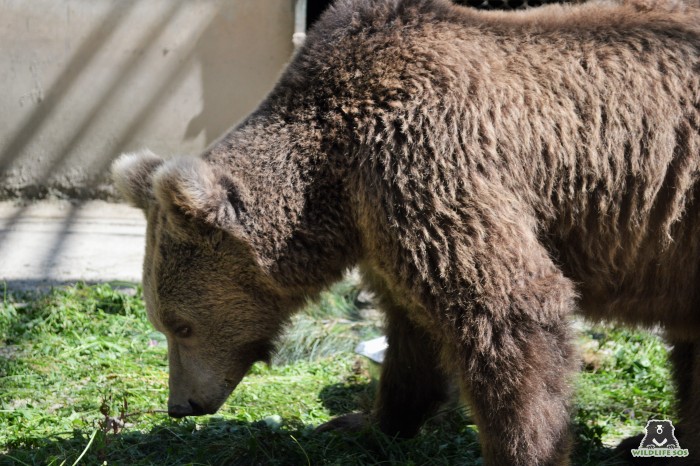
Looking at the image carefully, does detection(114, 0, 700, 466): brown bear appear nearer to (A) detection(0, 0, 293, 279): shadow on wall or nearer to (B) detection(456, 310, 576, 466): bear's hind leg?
(B) detection(456, 310, 576, 466): bear's hind leg

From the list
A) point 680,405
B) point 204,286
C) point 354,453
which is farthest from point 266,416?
point 680,405

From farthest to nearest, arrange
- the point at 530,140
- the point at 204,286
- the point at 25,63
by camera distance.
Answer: the point at 25,63 < the point at 204,286 < the point at 530,140

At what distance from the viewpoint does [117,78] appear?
9.20 metres

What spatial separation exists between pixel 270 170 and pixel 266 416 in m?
1.73

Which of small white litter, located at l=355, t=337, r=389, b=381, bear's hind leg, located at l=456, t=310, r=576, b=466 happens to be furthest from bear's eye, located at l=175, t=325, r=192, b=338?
small white litter, located at l=355, t=337, r=389, b=381

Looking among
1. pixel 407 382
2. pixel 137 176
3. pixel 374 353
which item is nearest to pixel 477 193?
pixel 407 382

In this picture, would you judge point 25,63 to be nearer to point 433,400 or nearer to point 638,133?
point 433,400

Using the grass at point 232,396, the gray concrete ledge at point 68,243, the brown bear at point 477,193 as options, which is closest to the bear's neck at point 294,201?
the brown bear at point 477,193

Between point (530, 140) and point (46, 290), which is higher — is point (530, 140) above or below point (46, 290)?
above

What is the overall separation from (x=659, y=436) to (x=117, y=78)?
669 cm

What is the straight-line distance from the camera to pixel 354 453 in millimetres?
4500

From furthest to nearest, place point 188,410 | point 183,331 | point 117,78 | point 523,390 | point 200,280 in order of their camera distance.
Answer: point 117,78, point 188,410, point 183,331, point 200,280, point 523,390

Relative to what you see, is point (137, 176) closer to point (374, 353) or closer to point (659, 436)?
point (374, 353)

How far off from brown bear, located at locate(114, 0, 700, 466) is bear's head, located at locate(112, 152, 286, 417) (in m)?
0.01
